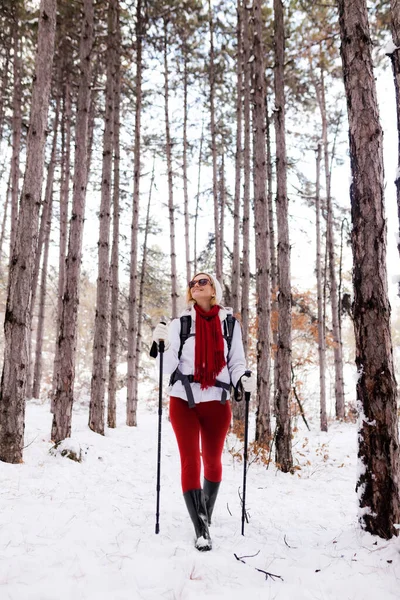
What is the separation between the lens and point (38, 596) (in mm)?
2203

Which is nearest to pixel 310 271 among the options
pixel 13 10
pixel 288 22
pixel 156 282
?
pixel 156 282

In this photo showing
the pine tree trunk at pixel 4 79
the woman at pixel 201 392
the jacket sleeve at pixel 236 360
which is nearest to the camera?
the woman at pixel 201 392

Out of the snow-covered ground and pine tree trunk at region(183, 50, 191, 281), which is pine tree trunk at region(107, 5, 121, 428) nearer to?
pine tree trunk at region(183, 50, 191, 281)

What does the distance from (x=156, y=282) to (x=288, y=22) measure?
978cm

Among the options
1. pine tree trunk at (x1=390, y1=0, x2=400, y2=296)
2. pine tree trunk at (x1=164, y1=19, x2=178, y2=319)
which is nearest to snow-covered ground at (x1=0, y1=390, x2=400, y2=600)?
pine tree trunk at (x1=390, y1=0, x2=400, y2=296)

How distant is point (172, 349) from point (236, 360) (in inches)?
24.7

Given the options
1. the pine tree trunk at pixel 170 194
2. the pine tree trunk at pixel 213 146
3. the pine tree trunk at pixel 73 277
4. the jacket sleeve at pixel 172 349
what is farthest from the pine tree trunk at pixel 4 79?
the jacket sleeve at pixel 172 349

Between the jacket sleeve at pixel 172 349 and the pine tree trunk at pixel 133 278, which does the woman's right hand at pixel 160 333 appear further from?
the pine tree trunk at pixel 133 278

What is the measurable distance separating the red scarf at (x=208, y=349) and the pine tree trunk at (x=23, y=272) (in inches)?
108

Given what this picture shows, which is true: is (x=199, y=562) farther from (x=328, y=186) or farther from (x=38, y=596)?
(x=328, y=186)

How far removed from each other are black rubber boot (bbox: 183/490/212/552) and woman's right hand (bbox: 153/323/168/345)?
49.6 inches

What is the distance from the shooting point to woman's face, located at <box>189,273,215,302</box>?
381cm

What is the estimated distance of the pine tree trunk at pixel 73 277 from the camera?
6.51 meters

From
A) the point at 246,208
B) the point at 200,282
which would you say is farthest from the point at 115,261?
the point at 200,282
